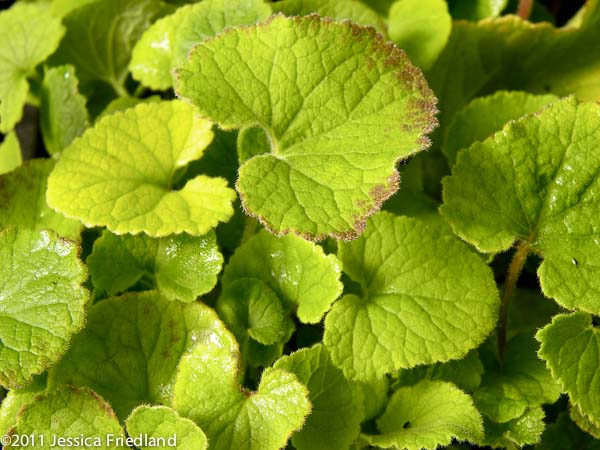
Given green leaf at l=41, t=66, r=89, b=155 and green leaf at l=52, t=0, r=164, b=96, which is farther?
green leaf at l=52, t=0, r=164, b=96

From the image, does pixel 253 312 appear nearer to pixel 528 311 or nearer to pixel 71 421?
pixel 71 421

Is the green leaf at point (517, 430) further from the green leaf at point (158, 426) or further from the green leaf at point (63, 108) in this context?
the green leaf at point (63, 108)

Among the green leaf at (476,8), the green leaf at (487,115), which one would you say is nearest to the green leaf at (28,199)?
the green leaf at (487,115)

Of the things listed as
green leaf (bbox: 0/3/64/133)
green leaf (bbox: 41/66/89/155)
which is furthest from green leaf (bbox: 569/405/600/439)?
green leaf (bbox: 0/3/64/133)

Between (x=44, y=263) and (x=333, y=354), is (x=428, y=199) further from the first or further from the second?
(x=44, y=263)

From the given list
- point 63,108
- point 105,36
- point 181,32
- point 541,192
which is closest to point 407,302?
point 541,192

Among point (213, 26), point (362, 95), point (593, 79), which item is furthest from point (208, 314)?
point (593, 79)

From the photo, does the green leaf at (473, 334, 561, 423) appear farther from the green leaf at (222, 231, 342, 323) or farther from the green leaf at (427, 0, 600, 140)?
the green leaf at (427, 0, 600, 140)
